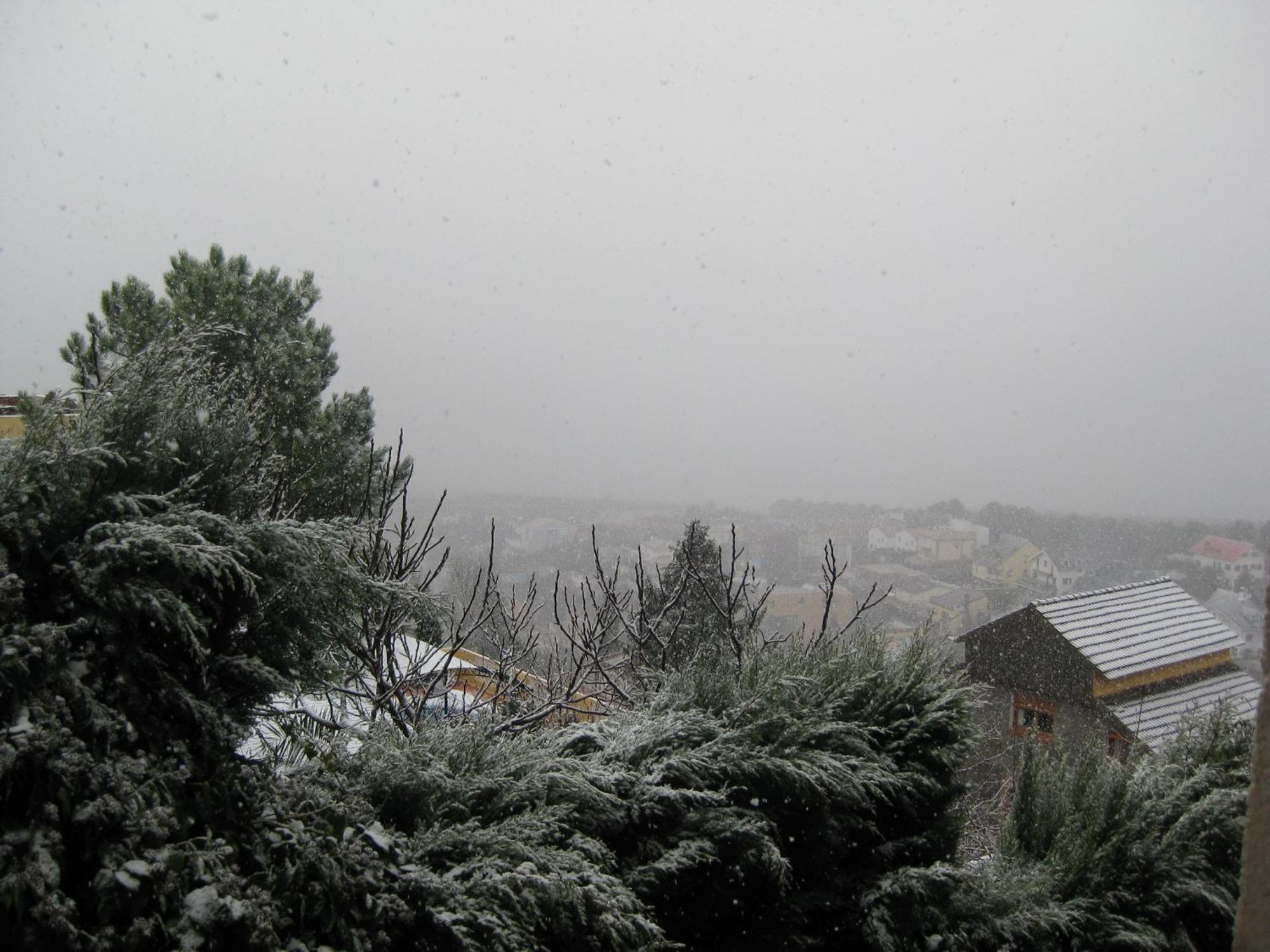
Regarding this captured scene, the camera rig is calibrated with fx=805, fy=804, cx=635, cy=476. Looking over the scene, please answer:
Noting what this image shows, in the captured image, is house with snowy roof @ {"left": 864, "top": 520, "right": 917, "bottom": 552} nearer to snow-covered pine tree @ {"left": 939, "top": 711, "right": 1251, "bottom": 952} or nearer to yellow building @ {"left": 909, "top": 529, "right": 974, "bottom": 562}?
yellow building @ {"left": 909, "top": 529, "right": 974, "bottom": 562}

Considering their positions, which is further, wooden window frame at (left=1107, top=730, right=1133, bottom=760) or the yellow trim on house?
the yellow trim on house

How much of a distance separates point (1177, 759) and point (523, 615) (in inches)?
147

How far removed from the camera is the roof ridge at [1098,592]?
5914 mm

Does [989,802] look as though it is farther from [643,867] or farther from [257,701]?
[257,701]

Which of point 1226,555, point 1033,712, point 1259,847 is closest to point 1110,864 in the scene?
point 1259,847

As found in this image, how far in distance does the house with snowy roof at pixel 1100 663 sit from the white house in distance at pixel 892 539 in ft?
6.19

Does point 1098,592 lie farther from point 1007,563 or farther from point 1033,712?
point 1007,563

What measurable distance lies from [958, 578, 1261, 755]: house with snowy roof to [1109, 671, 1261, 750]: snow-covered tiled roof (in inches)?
0.5

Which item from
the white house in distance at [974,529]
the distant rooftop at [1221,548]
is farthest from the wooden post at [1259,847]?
the white house in distance at [974,529]

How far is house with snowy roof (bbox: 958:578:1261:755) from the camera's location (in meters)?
5.61

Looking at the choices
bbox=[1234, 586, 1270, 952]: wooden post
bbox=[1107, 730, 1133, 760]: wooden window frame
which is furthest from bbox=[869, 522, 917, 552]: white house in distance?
bbox=[1234, 586, 1270, 952]: wooden post

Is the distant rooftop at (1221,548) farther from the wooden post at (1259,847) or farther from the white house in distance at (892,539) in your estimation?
the wooden post at (1259,847)

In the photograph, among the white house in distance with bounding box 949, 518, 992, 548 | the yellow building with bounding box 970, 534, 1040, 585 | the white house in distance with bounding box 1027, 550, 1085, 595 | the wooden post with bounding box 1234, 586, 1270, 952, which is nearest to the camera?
the wooden post with bounding box 1234, 586, 1270, 952

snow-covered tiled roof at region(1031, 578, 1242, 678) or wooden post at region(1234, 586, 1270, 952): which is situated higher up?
wooden post at region(1234, 586, 1270, 952)
